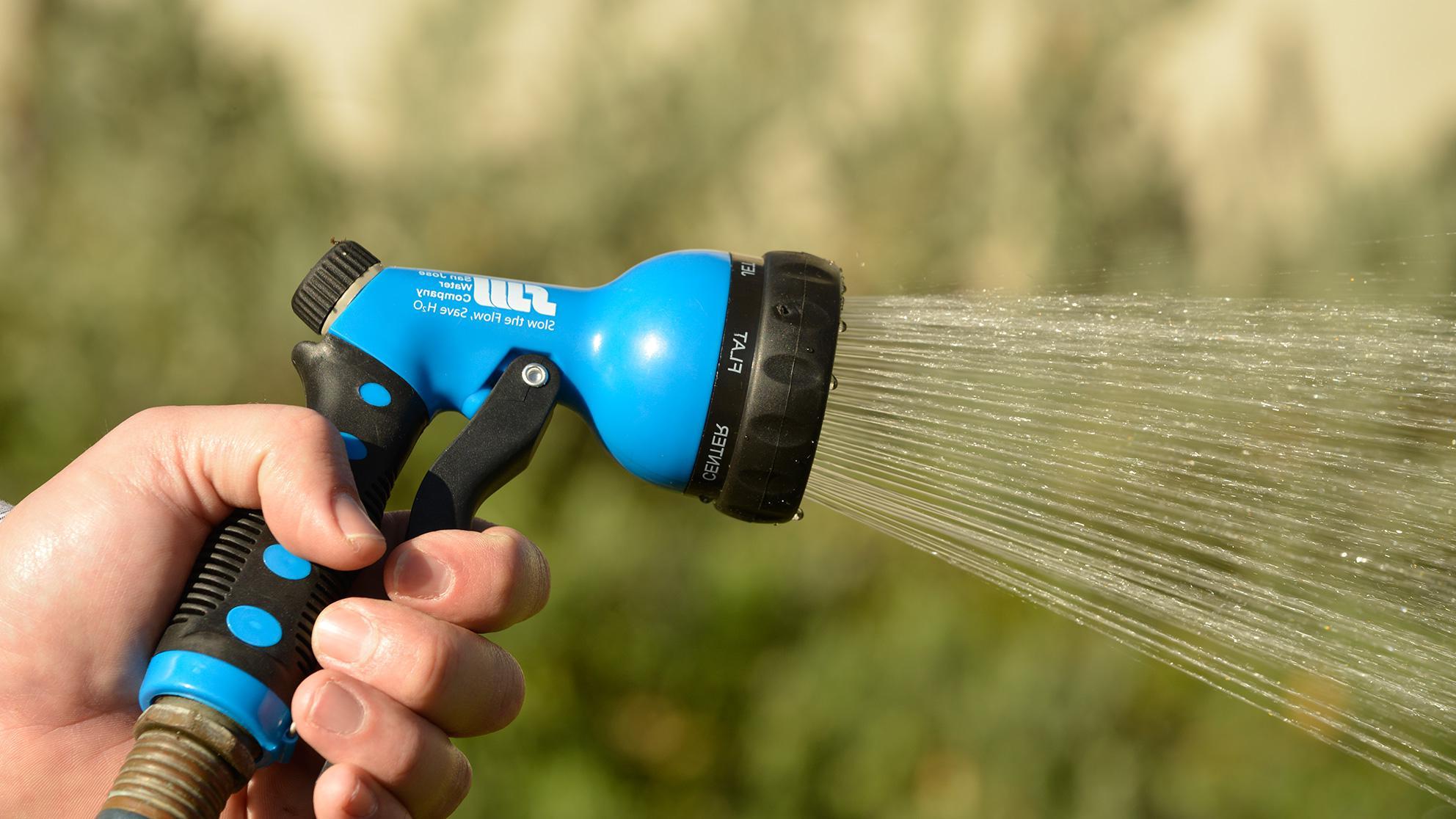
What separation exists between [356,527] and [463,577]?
13cm

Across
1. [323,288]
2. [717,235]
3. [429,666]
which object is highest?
[717,235]

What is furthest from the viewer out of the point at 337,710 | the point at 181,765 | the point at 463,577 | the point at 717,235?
the point at 717,235

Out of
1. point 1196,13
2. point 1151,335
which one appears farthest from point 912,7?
point 1151,335

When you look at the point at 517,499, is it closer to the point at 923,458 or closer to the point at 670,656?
the point at 670,656

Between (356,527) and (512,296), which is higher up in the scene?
(512,296)

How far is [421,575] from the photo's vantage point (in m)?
1.02

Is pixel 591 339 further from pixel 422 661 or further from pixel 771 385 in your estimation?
pixel 422 661

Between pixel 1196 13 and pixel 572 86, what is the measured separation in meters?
1.52

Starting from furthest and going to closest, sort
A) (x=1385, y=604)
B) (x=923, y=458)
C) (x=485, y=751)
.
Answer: (x=485, y=751) < (x=1385, y=604) < (x=923, y=458)

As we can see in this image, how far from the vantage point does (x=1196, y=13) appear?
2.57m

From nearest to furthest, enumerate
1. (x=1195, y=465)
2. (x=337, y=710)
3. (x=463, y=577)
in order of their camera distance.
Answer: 1. (x=337, y=710)
2. (x=463, y=577)
3. (x=1195, y=465)

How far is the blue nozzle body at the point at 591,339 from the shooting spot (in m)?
1.08

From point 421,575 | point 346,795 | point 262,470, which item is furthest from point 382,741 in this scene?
point 262,470

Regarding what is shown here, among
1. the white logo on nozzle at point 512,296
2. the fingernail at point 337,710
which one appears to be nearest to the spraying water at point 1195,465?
the white logo on nozzle at point 512,296
